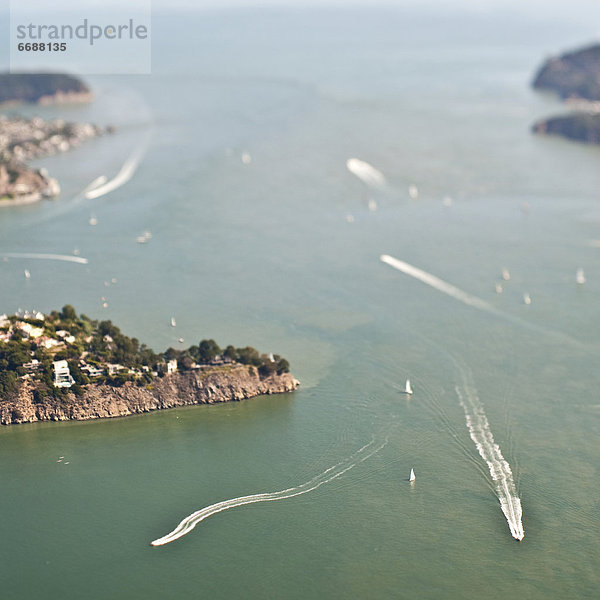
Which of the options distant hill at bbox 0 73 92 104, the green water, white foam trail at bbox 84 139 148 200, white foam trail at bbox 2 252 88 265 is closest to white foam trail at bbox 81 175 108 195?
white foam trail at bbox 84 139 148 200

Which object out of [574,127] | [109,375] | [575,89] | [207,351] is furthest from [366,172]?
[575,89]

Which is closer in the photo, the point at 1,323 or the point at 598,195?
the point at 1,323

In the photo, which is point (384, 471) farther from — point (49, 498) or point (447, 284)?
point (447, 284)

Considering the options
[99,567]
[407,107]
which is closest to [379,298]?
[99,567]

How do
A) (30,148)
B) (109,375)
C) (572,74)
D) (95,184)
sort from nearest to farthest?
(109,375) → (95,184) → (30,148) → (572,74)

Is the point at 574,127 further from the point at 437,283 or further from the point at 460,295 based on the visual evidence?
the point at 460,295
